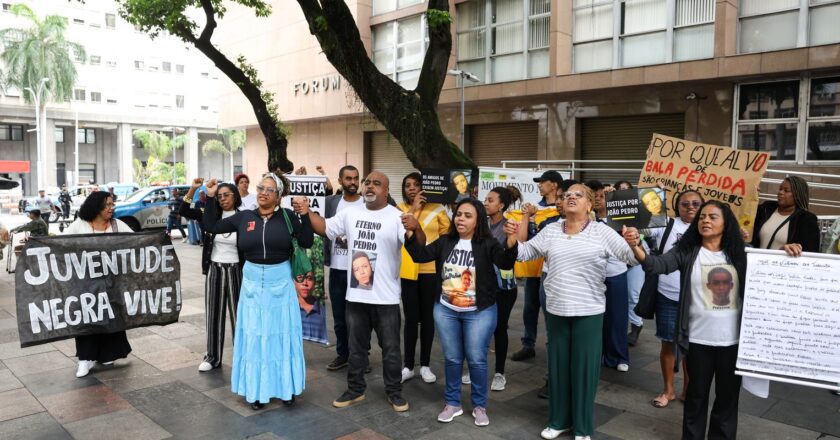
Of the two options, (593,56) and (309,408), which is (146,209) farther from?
(309,408)

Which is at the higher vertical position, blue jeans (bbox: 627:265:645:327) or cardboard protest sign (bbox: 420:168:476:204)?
cardboard protest sign (bbox: 420:168:476:204)

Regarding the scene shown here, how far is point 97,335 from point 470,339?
12.6ft

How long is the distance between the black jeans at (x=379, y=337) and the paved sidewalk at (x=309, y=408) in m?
0.28

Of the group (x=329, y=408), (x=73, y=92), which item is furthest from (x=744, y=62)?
(x=73, y=92)

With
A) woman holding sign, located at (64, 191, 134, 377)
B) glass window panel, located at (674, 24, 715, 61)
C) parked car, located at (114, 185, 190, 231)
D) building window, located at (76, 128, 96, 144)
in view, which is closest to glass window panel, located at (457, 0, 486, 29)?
glass window panel, located at (674, 24, 715, 61)

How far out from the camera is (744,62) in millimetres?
14570

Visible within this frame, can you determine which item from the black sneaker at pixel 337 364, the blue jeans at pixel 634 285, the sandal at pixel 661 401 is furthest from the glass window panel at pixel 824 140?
the black sneaker at pixel 337 364

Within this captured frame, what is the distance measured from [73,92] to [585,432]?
193ft

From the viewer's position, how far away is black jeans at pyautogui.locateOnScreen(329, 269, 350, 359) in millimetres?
6207

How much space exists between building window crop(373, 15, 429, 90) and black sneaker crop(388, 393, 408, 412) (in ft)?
57.6

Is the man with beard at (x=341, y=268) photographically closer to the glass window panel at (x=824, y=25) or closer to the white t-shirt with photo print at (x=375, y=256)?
the white t-shirt with photo print at (x=375, y=256)

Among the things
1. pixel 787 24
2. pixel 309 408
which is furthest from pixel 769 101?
pixel 309 408

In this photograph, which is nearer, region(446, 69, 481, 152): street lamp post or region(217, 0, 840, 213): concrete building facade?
region(217, 0, 840, 213): concrete building facade

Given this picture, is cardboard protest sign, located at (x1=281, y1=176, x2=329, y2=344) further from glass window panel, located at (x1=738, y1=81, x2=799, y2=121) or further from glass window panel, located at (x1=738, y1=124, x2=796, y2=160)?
glass window panel, located at (x1=738, y1=81, x2=799, y2=121)
